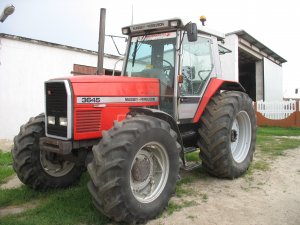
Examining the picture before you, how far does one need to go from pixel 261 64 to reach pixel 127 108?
55.1 feet

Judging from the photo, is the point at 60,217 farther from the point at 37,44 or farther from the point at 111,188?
the point at 37,44

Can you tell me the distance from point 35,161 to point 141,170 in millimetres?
1638

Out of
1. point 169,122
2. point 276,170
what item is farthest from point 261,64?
point 169,122

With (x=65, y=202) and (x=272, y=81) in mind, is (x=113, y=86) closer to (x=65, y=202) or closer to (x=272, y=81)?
(x=65, y=202)

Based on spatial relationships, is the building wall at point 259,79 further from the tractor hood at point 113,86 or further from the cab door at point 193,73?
the tractor hood at point 113,86

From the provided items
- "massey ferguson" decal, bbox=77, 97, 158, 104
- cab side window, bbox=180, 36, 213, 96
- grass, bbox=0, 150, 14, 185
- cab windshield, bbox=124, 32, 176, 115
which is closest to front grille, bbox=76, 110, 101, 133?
"massey ferguson" decal, bbox=77, 97, 158, 104

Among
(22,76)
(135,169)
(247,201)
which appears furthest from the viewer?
(22,76)

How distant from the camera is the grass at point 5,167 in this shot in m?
6.28

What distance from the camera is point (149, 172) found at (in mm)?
4430

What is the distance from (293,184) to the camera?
5676 mm

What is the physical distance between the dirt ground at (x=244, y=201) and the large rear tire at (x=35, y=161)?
0.69m

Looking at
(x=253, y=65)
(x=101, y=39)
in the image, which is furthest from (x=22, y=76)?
(x=253, y=65)

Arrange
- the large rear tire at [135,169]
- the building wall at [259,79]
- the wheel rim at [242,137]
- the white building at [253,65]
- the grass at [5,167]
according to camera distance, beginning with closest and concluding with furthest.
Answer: the large rear tire at [135,169] → the grass at [5,167] → the wheel rim at [242,137] → the white building at [253,65] → the building wall at [259,79]

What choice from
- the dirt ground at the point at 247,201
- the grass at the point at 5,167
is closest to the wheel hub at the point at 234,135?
the dirt ground at the point at 247,201
